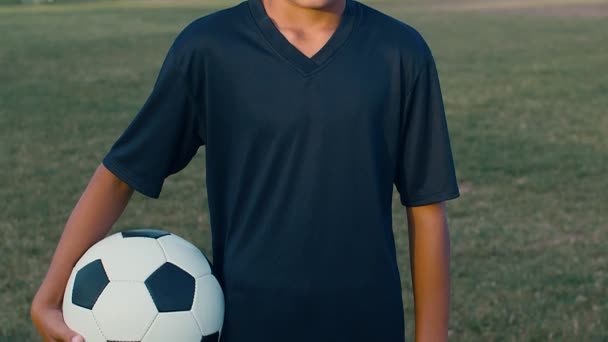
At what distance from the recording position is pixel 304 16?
217 cm

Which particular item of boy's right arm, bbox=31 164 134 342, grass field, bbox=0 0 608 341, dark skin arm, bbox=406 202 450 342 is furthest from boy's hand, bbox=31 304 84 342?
grass field, bbox=0 0 608 341

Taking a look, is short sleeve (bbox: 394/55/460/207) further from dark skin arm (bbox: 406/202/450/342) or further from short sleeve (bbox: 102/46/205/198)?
short sleeve (bbox: 102/46/205/198)

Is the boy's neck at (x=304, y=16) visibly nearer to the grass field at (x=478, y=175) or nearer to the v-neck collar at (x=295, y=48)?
the v-neck collar at (x=295, y=48)

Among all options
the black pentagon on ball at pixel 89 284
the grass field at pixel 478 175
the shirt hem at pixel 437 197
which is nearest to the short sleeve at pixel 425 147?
the shirt hem at pixel 437 197

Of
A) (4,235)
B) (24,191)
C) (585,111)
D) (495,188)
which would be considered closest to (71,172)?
(24,191)

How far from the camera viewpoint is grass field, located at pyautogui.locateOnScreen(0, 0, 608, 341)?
543cm

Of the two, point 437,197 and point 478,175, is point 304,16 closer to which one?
point 437,197

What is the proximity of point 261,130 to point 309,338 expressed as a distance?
442mm

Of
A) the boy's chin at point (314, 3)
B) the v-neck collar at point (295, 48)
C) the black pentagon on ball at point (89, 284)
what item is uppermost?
the boy's chin at point (314, 3)

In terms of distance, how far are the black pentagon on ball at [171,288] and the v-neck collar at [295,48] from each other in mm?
546

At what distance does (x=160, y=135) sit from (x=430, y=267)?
64 cm

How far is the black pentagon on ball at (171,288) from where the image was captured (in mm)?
2309

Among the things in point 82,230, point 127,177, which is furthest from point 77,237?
point 127,177

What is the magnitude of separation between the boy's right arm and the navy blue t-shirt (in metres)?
0.07
